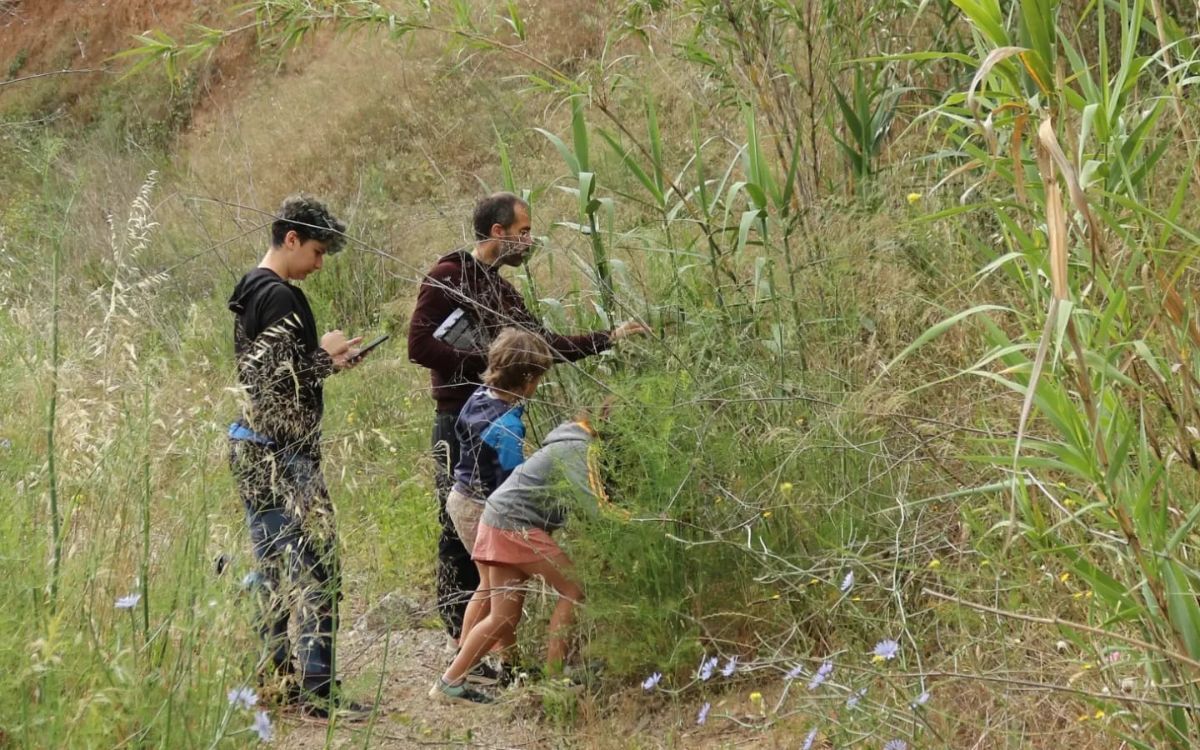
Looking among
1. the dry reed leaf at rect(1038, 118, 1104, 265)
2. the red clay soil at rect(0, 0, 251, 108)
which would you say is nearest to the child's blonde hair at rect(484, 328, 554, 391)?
the dry reed leaf at rect(1038, 118, 1104, 265)

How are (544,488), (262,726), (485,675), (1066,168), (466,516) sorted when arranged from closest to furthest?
(1066,168) < (262,726) < (544,488) < (466,516) < (485,675)

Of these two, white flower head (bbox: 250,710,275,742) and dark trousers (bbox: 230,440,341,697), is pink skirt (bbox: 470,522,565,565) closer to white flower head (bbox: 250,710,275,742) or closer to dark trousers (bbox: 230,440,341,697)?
dark trousers (bbox: 230,440,341,697)

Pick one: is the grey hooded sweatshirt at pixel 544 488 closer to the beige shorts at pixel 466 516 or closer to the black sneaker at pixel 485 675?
the beige shorts at pixel 466 516

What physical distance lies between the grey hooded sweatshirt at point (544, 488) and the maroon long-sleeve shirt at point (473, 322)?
40 cm

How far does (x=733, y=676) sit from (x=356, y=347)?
67.1 inches

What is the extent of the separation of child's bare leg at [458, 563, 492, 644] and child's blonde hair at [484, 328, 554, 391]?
2.09 ft

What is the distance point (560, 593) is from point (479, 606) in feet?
1.26

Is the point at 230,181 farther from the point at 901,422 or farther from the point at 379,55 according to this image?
the point at 901,422

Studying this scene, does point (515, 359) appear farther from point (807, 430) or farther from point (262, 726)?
Answer: point (262, 726)

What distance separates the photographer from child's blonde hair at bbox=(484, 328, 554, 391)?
4793 mm

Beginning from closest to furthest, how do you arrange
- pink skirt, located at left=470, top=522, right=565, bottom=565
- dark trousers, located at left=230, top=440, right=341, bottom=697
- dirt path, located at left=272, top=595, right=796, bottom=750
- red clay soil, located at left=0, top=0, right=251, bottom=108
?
dark trousers, located at left=230, top=440, right=341, bottom=697, dirt path, located at left=272, top=595, right=796, bottom=750, pink skirt, located at left=470, top=522, right=565, bottom=565, red clay soil, located at left=0, top=0, right=251, bottom=108

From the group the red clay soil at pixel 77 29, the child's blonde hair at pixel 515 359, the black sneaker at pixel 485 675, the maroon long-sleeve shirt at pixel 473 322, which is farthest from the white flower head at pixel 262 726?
the red clay soil at pixel 77 29

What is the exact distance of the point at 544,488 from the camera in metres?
4.74

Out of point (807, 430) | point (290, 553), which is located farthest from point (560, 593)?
point (290, 553)
